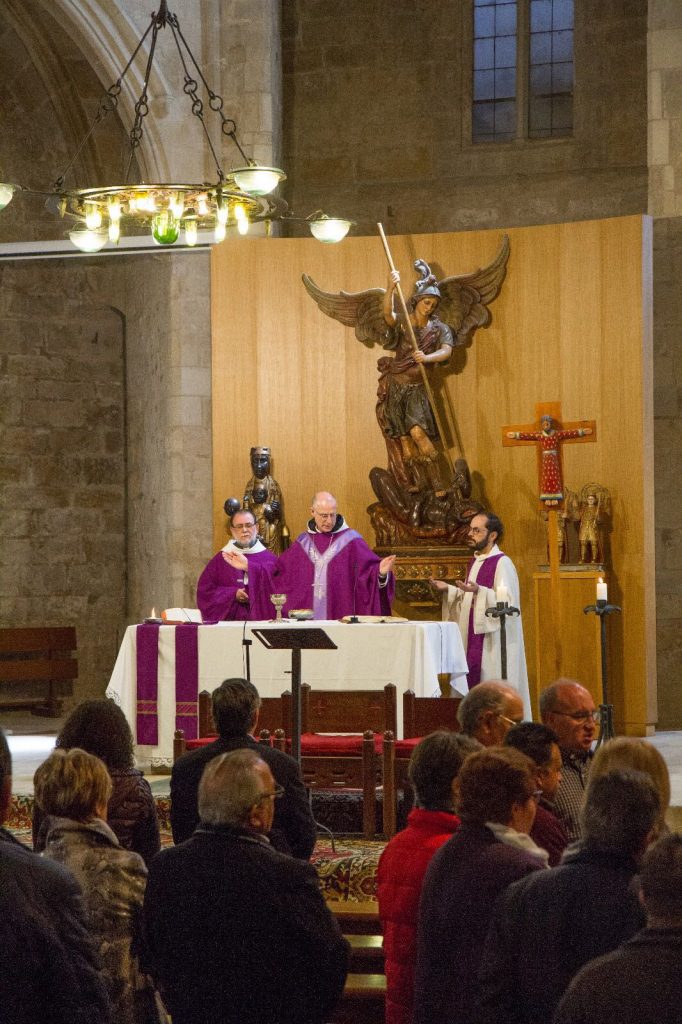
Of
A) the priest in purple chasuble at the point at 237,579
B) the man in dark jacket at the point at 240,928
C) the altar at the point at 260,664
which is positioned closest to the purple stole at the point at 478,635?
the altar at the point at 260,664

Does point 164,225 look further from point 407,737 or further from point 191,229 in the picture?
point 407,737

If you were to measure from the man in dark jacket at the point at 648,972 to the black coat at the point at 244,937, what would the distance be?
2.97 feet

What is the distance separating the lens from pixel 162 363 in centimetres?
1284

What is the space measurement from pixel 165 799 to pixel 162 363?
6.42 meters

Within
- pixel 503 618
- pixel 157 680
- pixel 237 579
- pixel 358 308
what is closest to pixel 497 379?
pixel 358 308

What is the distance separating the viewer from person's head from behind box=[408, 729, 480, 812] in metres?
3.34

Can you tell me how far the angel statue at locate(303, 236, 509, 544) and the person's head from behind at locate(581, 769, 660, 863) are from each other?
8.26m

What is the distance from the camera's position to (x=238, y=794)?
298 centimetres

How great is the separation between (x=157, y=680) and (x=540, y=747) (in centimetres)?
538

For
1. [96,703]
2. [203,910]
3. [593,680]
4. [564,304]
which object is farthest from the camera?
[564,304]

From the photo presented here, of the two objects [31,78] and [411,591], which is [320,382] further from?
[31,78]

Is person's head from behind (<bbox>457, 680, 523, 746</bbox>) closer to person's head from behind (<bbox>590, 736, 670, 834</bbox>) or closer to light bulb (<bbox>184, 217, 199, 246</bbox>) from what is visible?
person's head from behind (<bbox>590, 736, 670, 834</bbox>)

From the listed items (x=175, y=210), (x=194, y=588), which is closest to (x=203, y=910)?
(x=175, y=210)

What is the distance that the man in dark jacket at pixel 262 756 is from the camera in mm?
4164
